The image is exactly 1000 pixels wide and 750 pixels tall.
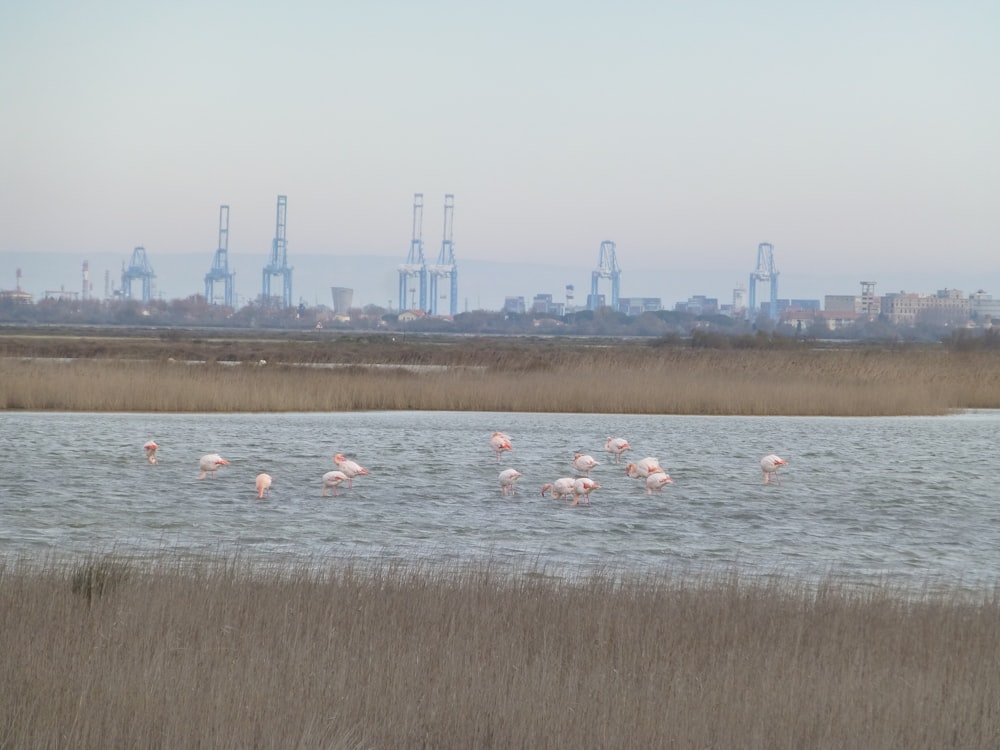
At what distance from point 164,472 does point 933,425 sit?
1650 centimetres

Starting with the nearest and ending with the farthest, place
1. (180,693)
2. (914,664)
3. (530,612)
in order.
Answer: (180,693)
(914,664)
(530,612)

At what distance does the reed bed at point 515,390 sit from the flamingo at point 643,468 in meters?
11.3

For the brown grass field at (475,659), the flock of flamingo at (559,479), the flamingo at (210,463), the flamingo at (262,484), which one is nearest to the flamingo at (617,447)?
the flock of flamingo at (559,479)

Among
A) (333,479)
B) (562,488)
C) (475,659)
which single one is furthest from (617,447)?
(475,659)

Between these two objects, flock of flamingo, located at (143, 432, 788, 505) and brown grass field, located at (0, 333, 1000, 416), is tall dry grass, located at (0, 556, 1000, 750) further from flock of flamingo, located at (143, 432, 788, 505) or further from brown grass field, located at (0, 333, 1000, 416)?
brown grass field, located at (0, 333, 1000, 416)

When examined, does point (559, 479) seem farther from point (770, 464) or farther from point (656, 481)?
point (770, 464)

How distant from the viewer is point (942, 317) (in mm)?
179625

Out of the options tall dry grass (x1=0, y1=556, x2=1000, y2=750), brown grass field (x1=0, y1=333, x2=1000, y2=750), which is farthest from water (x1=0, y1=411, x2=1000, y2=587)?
tall dry grass (x1=0, y1=556, x2=1000, y2=750)

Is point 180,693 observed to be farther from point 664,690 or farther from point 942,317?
point 942,317

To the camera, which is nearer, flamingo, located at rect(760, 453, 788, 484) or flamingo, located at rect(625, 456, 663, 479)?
flamingo, located at rect(625, 456, 663, 479)

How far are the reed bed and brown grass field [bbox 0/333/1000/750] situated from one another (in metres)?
17.8

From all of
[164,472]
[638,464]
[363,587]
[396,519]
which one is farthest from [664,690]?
[164,472]

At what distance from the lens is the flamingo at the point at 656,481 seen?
16484 millimetres

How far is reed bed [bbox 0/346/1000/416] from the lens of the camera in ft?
89.4
